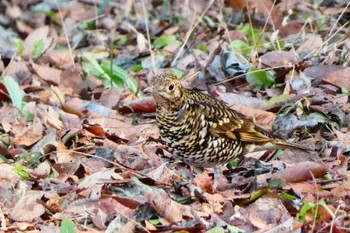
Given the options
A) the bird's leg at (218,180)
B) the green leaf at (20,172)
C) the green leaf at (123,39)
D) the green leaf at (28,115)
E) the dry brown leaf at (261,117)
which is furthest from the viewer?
the green leaf at (123,39)

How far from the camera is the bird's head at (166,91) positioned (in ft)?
20.5

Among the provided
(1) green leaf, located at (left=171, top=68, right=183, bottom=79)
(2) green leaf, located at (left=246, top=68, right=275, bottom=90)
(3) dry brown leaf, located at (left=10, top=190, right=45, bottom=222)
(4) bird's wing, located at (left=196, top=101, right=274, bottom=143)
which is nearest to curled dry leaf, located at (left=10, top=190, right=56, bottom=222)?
(3) dry brown leaf, located at (left=10, top=190, right=45, bottom=222)

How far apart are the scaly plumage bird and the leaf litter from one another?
0.51 feet

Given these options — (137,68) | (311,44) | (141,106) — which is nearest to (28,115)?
(141,106)

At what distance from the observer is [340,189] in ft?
18.8

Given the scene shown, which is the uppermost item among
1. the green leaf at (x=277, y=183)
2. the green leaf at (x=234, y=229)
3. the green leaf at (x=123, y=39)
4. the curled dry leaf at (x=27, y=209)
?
the green leaf at (x=234, y=229)

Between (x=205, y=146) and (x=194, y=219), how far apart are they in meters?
1.14

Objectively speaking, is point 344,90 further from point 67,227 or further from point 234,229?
point 67,227

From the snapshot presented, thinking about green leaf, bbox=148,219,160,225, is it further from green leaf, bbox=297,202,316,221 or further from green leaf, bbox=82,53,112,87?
green leaf, bbox=82,53,112,87

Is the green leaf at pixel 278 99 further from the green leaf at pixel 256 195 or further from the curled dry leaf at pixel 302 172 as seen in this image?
the green leaf at pixel 256 195

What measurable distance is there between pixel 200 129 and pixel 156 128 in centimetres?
125

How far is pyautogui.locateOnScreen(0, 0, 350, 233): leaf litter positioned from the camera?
5547mm

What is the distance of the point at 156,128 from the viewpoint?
768 centimetres

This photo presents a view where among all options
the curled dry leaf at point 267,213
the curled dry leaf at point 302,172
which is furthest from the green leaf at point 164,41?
the curled dry leaf at point 267,213
